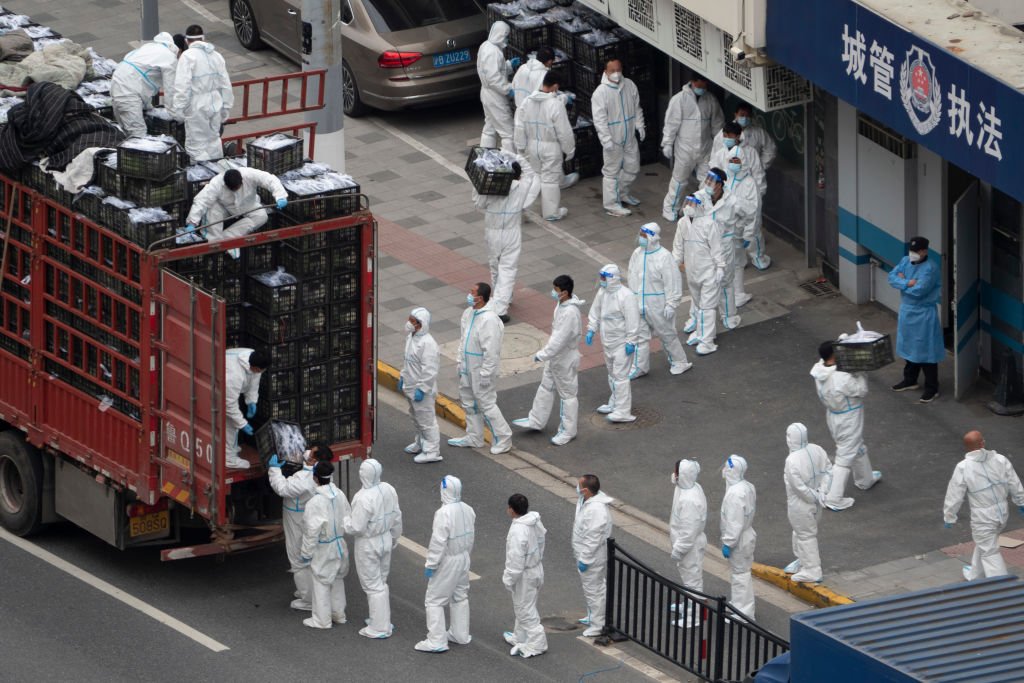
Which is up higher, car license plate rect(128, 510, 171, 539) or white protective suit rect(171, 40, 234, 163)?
white protective suit rect(171, 40, 234, 163)

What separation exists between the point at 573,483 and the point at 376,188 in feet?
23.1

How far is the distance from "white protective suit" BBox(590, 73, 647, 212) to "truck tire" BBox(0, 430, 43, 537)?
859 centimetres

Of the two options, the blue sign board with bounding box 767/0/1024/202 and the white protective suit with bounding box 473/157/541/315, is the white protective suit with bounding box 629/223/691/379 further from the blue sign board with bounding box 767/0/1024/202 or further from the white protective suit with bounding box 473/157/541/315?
the blue sign board with bounding box 767/0/1024/202

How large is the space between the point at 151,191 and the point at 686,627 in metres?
5.13

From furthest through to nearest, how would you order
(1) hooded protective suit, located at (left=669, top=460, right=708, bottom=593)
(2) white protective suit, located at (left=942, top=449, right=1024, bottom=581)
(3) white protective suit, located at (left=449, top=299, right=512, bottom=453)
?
(3) white protective suit, located at (left=449, top=299, right=512, bottom=453), (2) white protective suit, located at (left=942, top=449, right=1024, bottom=581), (1) hooded protective suit, located at (left=669, top=460, right=708, bottom=593)

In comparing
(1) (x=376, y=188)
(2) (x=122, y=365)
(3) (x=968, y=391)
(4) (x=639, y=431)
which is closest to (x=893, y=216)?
(3) (x=968, y=391)

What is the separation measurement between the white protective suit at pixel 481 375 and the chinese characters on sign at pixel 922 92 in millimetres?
4025

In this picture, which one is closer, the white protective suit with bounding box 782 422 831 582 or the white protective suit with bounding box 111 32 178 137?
the white protective suit with bounding box 782 422 831 582

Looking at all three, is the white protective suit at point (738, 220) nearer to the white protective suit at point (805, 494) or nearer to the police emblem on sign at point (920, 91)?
the police emblem on sign at point (920, 91)

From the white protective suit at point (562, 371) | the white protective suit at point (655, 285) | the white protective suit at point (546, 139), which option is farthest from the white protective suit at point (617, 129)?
the white protective suit at point (562, 371)

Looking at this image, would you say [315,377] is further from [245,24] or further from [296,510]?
[245,24]

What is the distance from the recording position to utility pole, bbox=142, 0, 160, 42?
80.7ft

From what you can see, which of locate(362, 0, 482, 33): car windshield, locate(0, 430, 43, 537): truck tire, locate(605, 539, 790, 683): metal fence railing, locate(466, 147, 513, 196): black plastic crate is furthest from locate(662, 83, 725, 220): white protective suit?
locate(0, 430, 43, 537): truck tire

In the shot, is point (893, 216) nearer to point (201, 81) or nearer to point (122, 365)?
point (201, 81)
